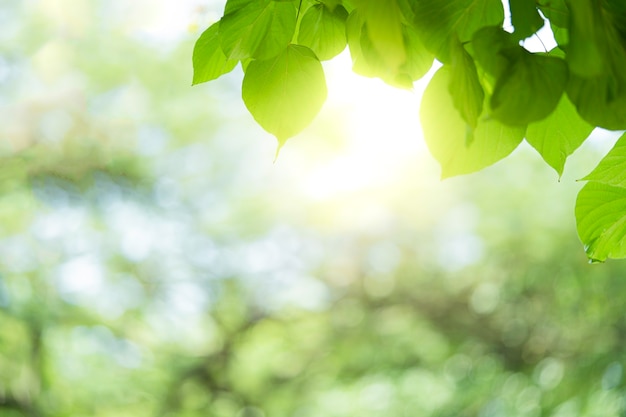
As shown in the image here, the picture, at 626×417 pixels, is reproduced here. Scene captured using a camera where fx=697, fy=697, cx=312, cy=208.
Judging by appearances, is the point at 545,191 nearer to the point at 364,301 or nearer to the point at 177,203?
the point at 364,301

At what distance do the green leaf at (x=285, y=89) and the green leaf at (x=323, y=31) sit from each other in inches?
0.8

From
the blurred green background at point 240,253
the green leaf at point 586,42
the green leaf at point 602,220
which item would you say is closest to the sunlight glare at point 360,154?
the blurred green background at point 240,253

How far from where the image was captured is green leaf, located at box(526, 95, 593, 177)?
28 cm

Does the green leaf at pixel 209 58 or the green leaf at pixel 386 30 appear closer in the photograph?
the green leaf at pixel 386 30

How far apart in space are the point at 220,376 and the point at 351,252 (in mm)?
1252

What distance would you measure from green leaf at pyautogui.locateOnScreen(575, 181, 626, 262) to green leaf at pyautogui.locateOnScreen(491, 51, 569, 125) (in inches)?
3.6

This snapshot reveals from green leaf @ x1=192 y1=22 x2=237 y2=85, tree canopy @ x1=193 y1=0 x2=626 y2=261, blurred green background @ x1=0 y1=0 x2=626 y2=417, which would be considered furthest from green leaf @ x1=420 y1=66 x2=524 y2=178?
blurred green background @ x1=0 y1=0 x2=626 y2=417

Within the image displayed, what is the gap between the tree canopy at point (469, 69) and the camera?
22 cm

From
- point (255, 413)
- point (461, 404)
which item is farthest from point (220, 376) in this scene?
point (461, 404)

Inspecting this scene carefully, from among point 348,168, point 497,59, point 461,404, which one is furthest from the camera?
point 461,404

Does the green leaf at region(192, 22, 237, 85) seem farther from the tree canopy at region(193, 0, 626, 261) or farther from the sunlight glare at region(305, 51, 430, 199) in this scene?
the sunlight glare at region(305, 51, 430, 199)

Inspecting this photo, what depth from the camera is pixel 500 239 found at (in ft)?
15.0

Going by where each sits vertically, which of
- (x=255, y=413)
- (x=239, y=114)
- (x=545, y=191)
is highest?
(x=239, y=114)

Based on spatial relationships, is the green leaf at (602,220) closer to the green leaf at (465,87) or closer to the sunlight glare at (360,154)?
the green leaf at (465,87)
